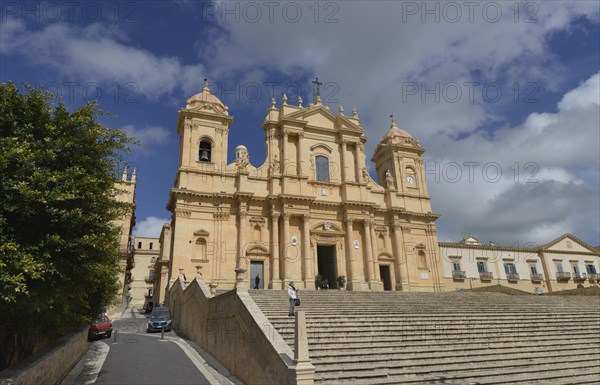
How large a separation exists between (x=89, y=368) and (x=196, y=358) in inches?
124

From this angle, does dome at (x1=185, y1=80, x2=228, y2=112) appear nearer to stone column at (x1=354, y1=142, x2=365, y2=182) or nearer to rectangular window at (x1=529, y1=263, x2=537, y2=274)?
stone column at (x1=354, y1=142, x2=365, y2=182)

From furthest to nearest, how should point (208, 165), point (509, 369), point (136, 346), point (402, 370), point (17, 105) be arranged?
point (208, 165) < point (136, 346) < point (509, 369) < point (402, 370) < point (17, 105)

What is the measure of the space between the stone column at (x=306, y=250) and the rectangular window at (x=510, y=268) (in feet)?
73.5

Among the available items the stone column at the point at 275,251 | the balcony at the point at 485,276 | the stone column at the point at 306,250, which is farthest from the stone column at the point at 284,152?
the balcony at the point at 485,276

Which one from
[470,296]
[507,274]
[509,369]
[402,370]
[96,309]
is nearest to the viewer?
[402,370]

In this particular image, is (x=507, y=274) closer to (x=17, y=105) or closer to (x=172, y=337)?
(x=172, y=337)

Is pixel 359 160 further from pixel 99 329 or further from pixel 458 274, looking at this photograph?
pixel 99 329

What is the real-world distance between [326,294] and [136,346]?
27.4 ft

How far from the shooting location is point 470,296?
827 inches

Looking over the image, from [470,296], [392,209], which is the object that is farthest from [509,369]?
[392,209]

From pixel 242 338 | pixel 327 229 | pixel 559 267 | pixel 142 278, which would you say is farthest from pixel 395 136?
pixel 142 278

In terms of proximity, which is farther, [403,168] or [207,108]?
[403,168]

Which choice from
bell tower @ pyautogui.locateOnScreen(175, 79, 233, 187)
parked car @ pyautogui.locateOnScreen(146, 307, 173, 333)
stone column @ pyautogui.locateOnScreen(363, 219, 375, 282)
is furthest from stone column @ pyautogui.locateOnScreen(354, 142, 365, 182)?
parked car @ pyautogui.locateOnScreen(146, 307, 173, 333)

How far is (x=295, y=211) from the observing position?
25125 millimetres
